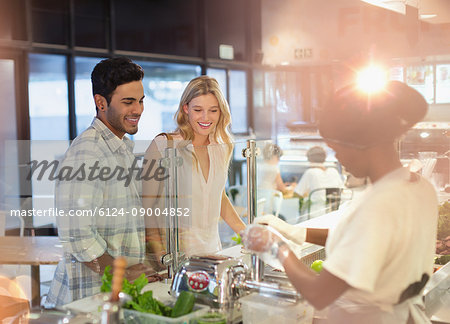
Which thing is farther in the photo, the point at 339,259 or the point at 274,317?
the point at 274,317

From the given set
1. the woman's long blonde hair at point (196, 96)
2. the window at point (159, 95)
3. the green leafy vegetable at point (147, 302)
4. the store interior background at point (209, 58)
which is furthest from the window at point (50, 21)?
the green leafy vegetable at point (147, 302)

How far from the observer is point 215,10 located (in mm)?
8281

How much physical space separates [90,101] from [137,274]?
14.9 feet

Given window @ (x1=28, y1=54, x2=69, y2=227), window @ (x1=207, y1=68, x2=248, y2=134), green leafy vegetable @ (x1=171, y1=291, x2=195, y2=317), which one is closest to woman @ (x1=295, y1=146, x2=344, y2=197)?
window @ (x1=28, y1=54, x2=69, y2=227)

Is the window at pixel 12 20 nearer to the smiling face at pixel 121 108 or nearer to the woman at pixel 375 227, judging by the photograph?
the smiling face at pixel 121 108

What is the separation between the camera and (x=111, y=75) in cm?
205

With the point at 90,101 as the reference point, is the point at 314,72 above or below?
above

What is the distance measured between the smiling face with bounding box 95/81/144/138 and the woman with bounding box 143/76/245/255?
131mm

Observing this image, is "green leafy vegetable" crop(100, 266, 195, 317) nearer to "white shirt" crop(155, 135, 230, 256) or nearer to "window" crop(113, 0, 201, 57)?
"white shirt" crop(155, 135, 230, 256)

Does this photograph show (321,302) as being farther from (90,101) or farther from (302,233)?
(90,101)

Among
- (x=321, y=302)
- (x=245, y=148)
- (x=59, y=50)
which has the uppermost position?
(x=59, y=50)

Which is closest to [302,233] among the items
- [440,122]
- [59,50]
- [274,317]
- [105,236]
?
[274,317]

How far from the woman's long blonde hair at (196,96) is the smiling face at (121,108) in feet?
1.16

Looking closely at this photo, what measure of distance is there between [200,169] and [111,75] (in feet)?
1.52
